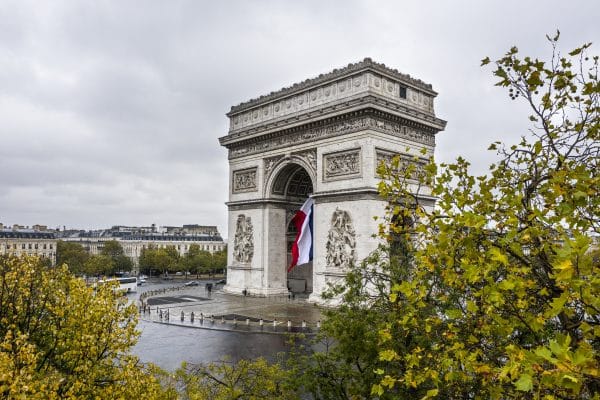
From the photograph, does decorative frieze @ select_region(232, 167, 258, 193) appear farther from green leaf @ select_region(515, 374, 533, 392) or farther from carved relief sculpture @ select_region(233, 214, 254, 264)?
green leaf @ select_region(515, 374, 533, 392)

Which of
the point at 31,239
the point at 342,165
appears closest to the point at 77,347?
the point at 342,165

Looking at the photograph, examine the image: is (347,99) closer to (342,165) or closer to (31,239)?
(342,165)

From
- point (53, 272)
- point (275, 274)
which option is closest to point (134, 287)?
point (275, 274)

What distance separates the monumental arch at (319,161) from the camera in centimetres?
2827

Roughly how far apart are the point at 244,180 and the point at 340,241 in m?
11.2

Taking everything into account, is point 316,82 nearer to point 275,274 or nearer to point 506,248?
point 275,274

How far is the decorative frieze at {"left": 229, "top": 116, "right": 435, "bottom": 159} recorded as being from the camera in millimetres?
28484

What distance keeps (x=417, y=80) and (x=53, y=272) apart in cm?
2763

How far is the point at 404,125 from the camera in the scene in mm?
30219

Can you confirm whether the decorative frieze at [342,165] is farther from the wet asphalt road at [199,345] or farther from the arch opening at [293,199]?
the wet asphalt road at [199,345]

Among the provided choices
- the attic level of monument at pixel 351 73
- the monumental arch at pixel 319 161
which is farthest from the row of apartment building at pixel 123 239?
the attic level of monument at pixel 351 73

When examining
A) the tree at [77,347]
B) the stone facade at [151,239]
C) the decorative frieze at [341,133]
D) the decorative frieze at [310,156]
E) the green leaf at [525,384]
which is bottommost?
the tree at [77,347]

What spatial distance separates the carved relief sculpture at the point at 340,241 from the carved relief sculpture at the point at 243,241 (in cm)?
810

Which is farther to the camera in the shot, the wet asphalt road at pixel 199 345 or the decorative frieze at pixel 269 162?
the decorative frieze at pixel 269 162
